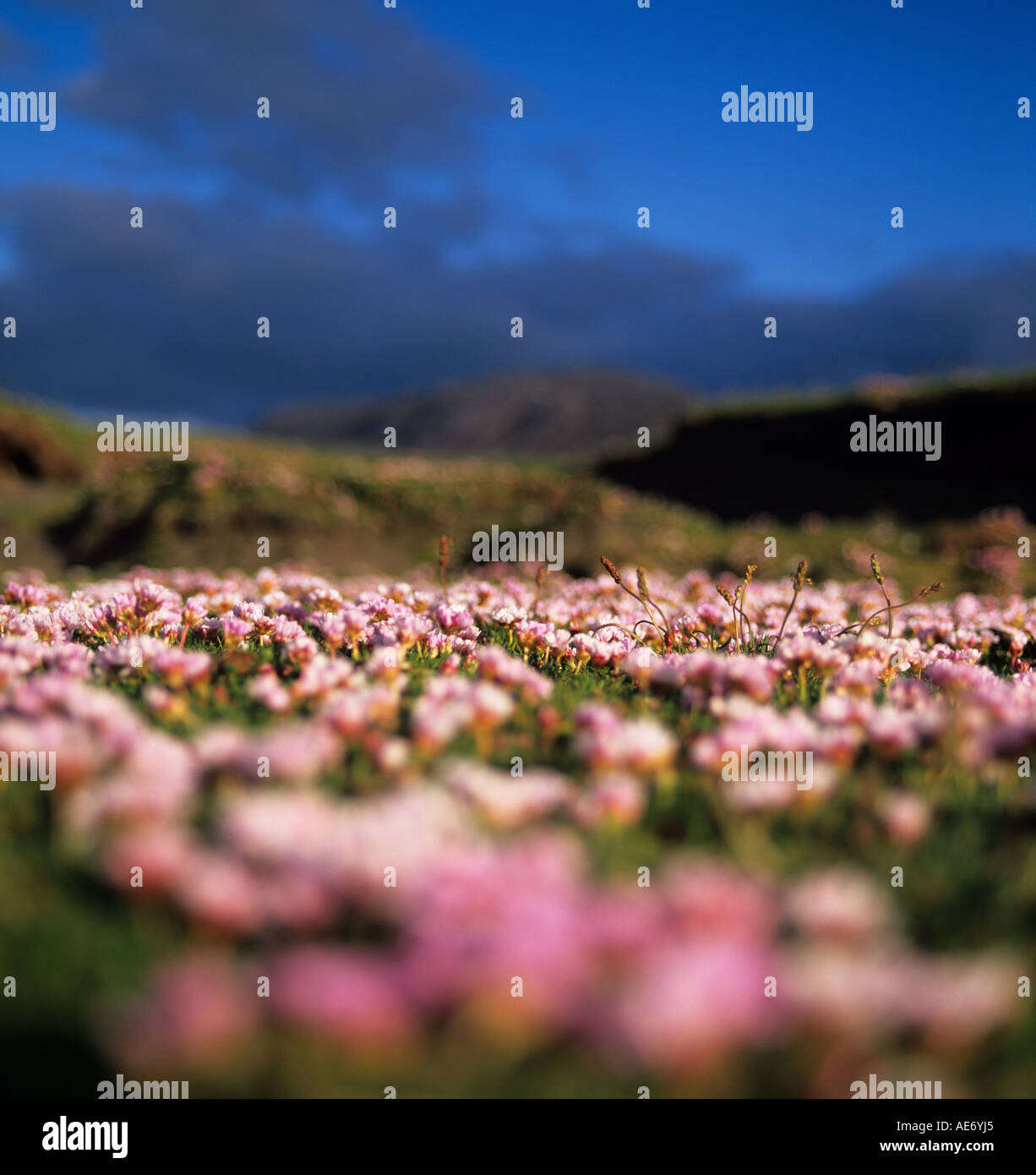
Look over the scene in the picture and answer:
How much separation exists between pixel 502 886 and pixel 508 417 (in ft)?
255

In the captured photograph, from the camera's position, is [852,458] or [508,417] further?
[508,417]

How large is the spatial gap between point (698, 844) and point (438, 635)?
90.9 inches

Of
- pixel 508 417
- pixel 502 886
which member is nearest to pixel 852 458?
pixel 502 886

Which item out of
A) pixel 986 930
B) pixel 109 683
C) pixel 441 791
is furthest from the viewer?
pixel 109 683

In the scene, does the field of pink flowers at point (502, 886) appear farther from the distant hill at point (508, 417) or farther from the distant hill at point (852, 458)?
the distant hill at point (508, 417)

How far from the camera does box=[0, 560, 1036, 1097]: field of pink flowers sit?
1.46m

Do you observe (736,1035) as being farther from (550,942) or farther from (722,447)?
(722,447)

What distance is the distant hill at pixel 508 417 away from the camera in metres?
71.8

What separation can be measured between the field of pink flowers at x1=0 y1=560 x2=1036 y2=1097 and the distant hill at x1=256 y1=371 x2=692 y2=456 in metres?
63.8

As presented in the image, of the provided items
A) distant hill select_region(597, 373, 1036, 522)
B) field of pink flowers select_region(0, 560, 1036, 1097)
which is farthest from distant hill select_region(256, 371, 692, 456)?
field of pink flowers select_region(0, 560, 1036, 1097)

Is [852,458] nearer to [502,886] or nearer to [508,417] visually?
[502,886]

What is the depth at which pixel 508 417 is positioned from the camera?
7781 centimetres
